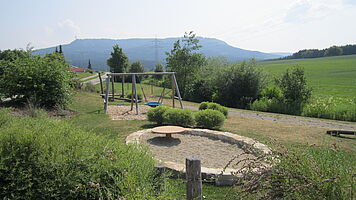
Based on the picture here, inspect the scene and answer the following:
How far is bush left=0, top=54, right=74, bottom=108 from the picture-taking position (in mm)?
10805

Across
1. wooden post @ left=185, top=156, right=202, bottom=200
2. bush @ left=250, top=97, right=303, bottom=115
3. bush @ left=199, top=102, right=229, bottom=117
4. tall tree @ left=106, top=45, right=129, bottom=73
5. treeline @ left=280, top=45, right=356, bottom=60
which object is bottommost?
bush @ left=250, top=97, right=303, bottom=115

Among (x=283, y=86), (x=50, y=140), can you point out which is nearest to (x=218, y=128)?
(x=50, y=140)

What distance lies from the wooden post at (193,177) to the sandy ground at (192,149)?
236 cm

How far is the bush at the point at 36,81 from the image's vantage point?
35.4 feet

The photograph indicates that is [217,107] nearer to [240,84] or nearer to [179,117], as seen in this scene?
[179,117]

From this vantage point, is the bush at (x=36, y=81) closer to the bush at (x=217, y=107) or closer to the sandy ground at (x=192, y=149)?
the sandy ground at (x=192, y=149)

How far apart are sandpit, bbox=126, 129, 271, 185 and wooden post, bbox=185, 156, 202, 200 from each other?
1.53 metres

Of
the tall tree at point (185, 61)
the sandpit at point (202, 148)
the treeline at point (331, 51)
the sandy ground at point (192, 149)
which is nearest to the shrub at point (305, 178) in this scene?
the sandpit at point (202, 148)

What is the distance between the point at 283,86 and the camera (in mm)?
17547

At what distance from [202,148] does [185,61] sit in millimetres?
23178

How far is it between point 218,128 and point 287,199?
22.5ft

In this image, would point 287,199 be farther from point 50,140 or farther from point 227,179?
point 50,140

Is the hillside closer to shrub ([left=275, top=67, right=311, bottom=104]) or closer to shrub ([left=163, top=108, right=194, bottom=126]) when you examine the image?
shrub ([left=275, top=67, right=311, bottom=104])

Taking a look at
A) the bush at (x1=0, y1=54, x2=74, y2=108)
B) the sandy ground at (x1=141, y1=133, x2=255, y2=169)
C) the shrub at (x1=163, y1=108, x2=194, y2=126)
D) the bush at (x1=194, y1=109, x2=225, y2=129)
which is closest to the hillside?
the bush at (x1=194, y1=109, x2=225, y2=129)
